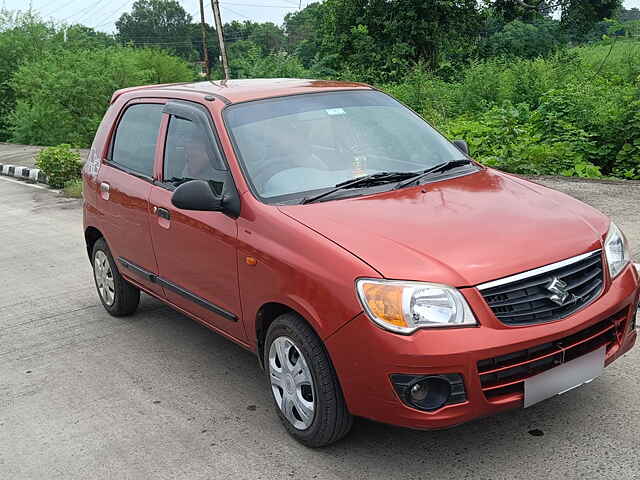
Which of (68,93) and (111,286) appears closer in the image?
(111,286)

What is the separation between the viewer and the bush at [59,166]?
45.0 ft

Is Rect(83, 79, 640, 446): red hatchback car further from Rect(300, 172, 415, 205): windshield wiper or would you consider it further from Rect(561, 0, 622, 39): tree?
Rect(561, 0, 622, 39): tree

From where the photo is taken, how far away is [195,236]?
4336mm

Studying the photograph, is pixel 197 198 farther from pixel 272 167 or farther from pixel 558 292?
pixel 558 292

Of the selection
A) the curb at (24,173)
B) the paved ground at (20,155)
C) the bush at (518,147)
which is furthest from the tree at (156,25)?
the bush at (518,147)

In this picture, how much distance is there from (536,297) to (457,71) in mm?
20649

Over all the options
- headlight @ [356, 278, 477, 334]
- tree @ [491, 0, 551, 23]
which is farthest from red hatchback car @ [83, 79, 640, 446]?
tree @ [491, 0, 551, 23]

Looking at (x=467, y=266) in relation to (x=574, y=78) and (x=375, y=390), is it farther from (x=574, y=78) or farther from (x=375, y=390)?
(x=574, y=78)

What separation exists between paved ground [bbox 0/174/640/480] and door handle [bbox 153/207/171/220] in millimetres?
998

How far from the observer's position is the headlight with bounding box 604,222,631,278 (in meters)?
3.60

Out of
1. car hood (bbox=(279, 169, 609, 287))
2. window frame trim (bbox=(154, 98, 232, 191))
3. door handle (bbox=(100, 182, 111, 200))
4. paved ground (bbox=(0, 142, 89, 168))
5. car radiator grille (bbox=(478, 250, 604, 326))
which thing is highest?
window frame trim (bbox=(154, 98, 232, 191))

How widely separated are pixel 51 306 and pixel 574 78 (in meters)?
9.55

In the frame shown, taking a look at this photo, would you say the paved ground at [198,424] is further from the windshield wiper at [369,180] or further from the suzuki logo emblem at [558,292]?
the windshield wiper at [369,180]

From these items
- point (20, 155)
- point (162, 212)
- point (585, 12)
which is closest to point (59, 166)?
point (20, 155)
